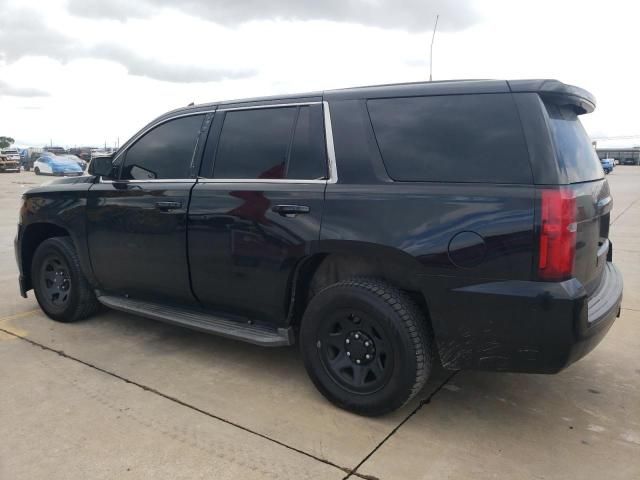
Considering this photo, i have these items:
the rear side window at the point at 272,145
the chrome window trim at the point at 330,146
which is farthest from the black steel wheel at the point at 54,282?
the chrome window trim at the point at 330,146

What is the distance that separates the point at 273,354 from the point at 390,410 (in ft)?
4.42

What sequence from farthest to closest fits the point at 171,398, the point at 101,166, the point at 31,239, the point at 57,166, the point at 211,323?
the point at 57,166, the point at 31,239, the point at 101,166, the point at 211,323, the point at 171,398

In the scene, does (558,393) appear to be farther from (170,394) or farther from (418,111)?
(170,394)

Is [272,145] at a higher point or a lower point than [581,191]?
higher

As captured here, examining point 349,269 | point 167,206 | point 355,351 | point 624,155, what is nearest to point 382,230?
point 349,269

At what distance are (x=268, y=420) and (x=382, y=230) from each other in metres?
1.28

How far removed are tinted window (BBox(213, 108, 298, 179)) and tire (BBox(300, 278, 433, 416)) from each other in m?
0.93

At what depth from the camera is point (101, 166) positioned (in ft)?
14.4

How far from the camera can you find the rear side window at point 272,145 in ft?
11.0

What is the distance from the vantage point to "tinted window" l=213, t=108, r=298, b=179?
3.48 metres

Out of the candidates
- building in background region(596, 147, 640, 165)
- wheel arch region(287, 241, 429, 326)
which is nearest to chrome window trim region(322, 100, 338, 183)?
wheel arch region(287, 241, 429, 326)

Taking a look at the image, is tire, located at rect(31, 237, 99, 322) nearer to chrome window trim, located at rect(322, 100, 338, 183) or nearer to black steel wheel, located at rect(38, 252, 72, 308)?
black steel wheel, located at rect(38, 252, 72, 308)

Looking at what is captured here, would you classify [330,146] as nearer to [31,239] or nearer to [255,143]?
[255,143]

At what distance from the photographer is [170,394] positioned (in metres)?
3.44
